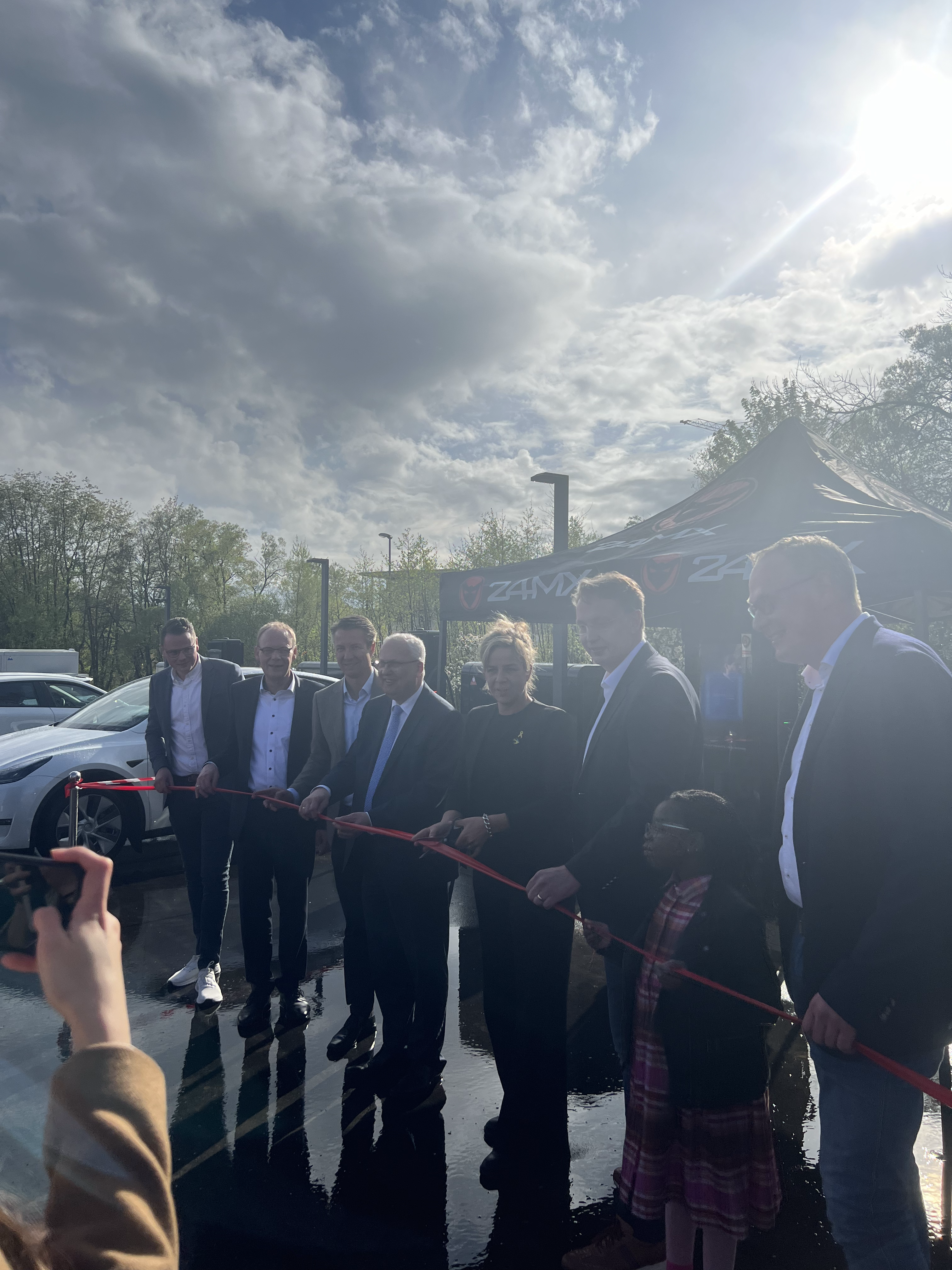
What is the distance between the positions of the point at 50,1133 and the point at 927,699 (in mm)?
1768

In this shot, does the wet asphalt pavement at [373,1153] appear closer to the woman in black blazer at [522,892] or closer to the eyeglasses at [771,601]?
the woman in black blazer at [522,892]

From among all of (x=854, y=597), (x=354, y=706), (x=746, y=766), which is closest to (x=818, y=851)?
(x=854, y=597)

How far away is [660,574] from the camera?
22.6 ft

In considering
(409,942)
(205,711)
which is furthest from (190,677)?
(409,942)

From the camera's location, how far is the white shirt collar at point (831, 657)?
1.99 m

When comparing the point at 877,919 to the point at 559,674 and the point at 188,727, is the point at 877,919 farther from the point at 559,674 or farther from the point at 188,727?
Result: the point at 559,674

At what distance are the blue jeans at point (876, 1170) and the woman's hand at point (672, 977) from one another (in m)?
0.46

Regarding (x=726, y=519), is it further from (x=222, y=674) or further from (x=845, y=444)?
(x=845, y=444)

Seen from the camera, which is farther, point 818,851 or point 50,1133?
point 818,851

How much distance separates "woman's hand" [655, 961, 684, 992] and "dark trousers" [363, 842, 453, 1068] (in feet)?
4.95

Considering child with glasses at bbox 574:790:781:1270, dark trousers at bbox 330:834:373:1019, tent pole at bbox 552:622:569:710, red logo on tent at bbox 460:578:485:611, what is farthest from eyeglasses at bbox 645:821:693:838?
red logo on tent at bbox 460:578:485:611

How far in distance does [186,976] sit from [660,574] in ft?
15.5

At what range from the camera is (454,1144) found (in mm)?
3084

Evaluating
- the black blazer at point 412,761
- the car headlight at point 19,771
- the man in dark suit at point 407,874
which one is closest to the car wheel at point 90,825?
the car headlight at point 19,771
